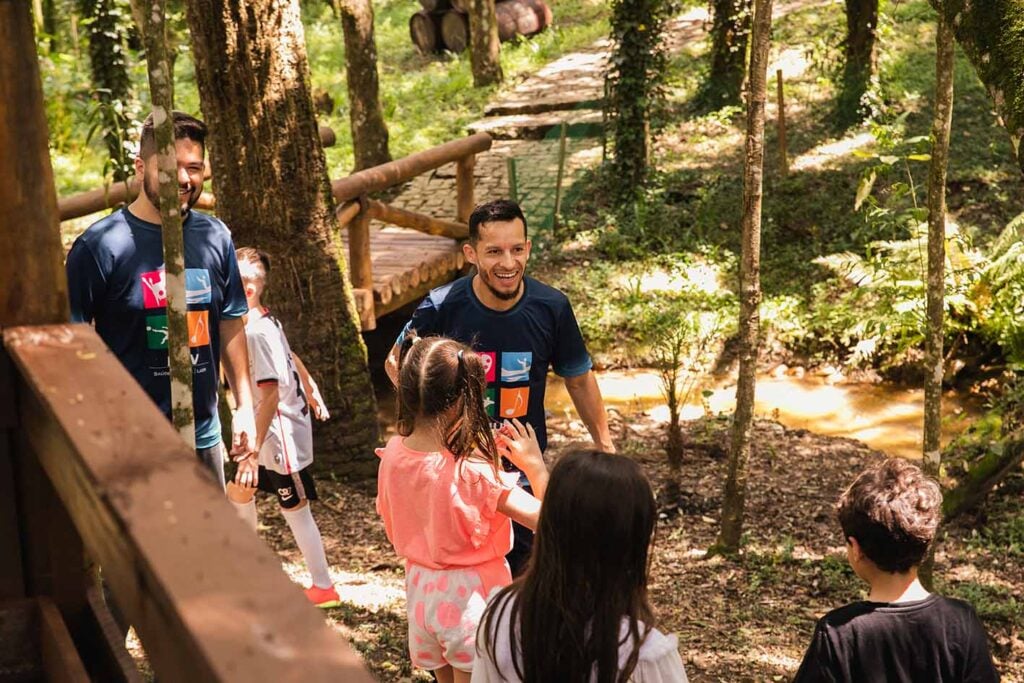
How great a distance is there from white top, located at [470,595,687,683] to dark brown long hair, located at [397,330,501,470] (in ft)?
2.79

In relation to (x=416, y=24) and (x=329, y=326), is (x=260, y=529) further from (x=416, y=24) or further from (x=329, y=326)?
(x=416, y=24)

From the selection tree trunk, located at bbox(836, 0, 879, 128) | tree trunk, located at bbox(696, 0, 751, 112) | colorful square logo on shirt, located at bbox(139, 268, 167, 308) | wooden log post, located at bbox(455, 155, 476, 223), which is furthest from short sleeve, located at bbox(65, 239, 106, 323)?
tree trunk, located at bbox(696, 0, 751, 112)

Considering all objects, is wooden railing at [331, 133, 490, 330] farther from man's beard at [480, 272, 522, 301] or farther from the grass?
the grass

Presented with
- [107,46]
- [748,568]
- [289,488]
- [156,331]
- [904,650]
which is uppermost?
[107,46]

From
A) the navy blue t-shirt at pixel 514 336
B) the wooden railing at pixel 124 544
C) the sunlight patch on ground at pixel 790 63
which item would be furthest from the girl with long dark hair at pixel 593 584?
the sunlight patch on ground at pixel 790 63

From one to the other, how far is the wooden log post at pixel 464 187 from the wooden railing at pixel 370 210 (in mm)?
205

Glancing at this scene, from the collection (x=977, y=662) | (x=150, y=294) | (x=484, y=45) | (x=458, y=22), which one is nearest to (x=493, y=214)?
(x=150, y=294)

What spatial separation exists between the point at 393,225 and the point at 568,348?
5.53 meters

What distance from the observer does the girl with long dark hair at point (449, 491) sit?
317 centimetres

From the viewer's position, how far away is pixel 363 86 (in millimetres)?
14484

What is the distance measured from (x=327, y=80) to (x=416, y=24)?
6.80ft

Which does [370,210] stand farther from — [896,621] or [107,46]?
[896,621]

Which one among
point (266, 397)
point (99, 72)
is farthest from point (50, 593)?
point (99, 72)

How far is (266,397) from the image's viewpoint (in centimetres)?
497
